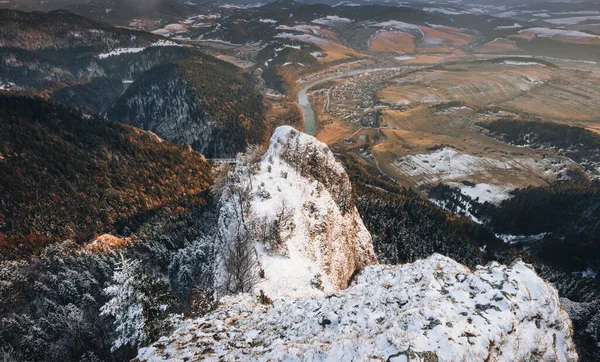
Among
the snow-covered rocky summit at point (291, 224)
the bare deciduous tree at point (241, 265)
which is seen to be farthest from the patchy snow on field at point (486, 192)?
the bare deciduous tree at point (241, 265)

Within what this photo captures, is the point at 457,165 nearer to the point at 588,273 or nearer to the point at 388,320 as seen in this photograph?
the point at 588,273

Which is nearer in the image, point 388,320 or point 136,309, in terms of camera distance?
point 388,320

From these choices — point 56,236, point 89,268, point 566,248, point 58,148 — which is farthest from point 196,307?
point 566,248

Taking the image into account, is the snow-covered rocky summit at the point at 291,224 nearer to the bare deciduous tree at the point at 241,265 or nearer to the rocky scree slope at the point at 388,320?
the bare deciduous tree at the point at 241,265

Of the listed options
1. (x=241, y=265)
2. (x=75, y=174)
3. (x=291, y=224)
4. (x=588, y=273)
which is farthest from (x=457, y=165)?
(x=75, y=174)

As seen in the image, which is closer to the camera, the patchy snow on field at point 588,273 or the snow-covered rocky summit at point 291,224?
the snow-covered rocky summit at point 291,224

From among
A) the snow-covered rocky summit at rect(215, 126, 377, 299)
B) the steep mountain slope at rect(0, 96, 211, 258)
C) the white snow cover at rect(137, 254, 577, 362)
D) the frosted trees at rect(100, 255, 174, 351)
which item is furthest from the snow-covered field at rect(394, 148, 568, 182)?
the frosted trees at rect(100, 255, 174, 351)
